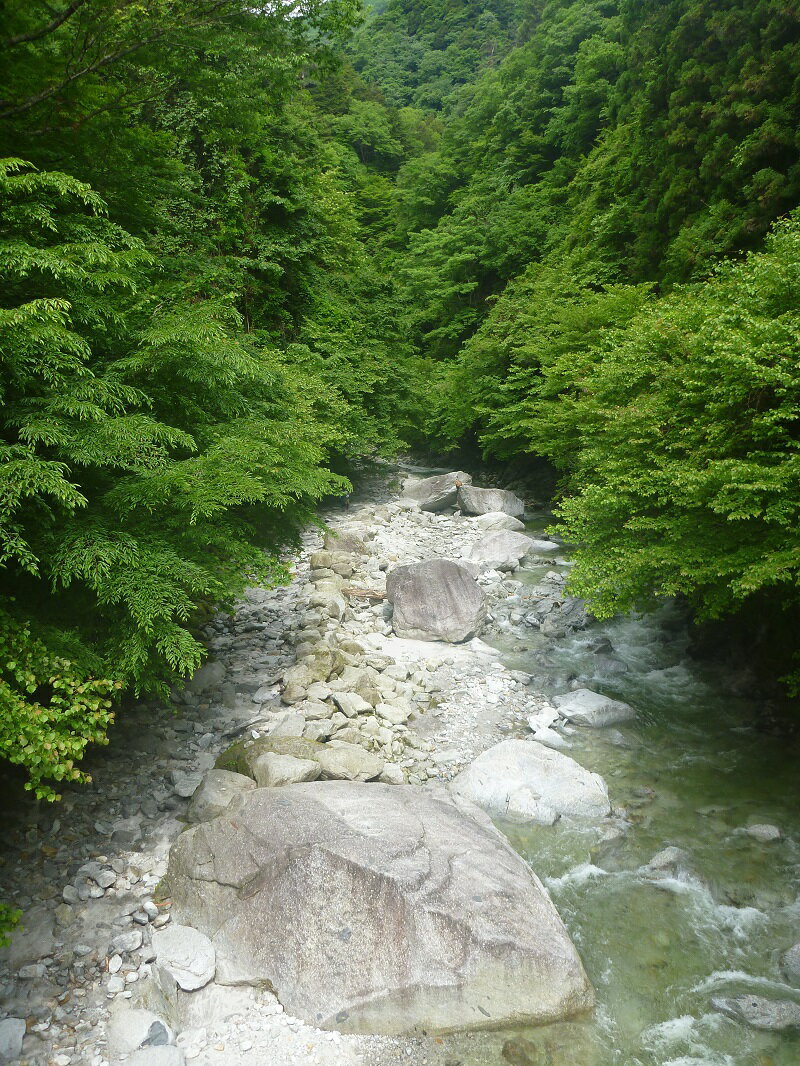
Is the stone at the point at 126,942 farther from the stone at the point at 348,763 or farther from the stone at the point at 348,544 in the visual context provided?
the stone at the point at 348,544

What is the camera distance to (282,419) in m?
9.31

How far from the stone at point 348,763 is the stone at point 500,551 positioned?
7533 mm

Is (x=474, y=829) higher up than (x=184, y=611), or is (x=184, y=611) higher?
(x=184, y=611)

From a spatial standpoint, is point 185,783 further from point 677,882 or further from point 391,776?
point 677,882

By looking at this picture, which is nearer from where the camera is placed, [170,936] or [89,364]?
[170,936]

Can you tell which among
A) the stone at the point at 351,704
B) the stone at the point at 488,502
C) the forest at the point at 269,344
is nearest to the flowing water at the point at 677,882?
the forest at the point at 269,344

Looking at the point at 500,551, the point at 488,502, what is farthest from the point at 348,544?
the point at 488,502

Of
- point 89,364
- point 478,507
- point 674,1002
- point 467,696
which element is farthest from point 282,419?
point 478,507

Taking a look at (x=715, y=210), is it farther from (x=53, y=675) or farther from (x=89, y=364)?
(x=53, y=675)

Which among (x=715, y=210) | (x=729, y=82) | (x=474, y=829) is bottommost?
(x=474, y=829)

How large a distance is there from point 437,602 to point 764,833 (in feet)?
19.0

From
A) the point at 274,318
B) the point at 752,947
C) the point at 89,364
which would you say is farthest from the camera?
the point at 274,318

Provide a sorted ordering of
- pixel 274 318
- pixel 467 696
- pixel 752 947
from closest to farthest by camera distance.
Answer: pixel 752 947 → pixel 467 696 → pixel 274 318

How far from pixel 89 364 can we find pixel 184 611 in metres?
2.56
